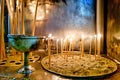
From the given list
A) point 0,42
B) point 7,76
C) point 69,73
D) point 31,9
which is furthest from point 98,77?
point 31,9

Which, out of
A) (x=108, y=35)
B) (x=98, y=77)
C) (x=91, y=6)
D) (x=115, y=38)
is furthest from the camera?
(x=91, y=6)

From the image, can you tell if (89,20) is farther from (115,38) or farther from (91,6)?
(115,38)

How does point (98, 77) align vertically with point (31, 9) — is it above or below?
below

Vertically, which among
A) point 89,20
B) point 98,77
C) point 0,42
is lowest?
point 98,77

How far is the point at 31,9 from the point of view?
9.29ft

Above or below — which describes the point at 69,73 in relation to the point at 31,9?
below

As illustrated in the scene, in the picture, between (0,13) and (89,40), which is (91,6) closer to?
(89,40)

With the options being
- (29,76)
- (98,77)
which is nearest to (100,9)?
(98,77)

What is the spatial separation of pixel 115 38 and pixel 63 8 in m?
1.03

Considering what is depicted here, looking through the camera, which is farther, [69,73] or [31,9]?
[31,9]

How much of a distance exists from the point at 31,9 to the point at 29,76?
1.55 meters

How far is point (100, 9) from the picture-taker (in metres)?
2.58

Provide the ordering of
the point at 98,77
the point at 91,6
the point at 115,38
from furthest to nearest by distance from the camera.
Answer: the point at 91,6 → the point at 115,38 → the point at 98,77

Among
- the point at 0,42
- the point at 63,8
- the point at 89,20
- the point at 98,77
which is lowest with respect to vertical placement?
the point at 98,77
